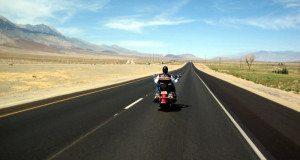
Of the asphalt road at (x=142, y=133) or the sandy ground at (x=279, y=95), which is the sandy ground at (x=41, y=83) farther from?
the sandy ground at (x=279, y=95)

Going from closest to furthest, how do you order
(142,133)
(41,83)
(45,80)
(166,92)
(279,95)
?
(142,133) → (166,92) → (279,95) → (41,83) → (45,80)

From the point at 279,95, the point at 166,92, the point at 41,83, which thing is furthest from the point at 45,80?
the point at 166,92

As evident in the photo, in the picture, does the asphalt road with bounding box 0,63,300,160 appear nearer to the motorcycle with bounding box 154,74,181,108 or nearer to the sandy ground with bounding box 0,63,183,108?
the motorcycle with bounding box 154,74,181,108

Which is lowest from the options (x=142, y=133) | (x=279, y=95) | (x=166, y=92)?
(x=279, y=95)

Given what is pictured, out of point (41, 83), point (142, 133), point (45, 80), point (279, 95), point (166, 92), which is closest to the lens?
point (142, 133)

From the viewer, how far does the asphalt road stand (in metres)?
6.87

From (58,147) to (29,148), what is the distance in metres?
0.57

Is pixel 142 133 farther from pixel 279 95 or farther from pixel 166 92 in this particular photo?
pixel 279 95

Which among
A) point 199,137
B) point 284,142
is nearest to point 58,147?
point 199,137

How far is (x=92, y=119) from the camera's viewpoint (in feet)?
34.9

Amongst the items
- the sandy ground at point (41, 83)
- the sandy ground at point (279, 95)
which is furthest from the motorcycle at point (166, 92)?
the sandy ground at point (41, 83)

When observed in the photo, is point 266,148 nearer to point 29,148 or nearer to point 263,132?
point 263,132

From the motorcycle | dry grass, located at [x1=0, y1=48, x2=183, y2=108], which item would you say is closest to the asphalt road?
the motorcycle

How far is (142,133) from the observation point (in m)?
8.75
